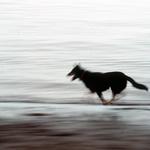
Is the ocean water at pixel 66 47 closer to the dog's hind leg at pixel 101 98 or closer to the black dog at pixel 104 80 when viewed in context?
the dog's hind leg at pixel 101 98

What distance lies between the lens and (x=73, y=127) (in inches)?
263

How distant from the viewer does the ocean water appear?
10.4 metres

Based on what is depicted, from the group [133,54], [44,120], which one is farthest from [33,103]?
[133,54]

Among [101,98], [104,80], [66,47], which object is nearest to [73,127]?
[104,80]

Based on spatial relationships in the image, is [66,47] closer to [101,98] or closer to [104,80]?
[101,98]

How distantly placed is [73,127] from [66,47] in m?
9.98

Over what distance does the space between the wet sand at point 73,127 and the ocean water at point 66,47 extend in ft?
4.58

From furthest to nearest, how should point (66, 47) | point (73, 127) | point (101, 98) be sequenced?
point (66, 47)
point (101, 98)
point (73, 127)

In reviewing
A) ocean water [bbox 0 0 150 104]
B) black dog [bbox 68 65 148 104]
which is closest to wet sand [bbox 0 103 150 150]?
black dog [bbox 68 65 148 104]

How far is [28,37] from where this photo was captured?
747 inches

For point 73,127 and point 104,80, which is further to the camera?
point 104,80

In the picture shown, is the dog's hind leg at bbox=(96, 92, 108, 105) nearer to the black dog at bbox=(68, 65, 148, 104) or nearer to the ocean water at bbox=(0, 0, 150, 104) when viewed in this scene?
the black dog at bbox=(68, 65, 148, 104)

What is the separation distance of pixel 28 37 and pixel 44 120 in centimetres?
1198

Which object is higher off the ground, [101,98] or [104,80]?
[104,80]
